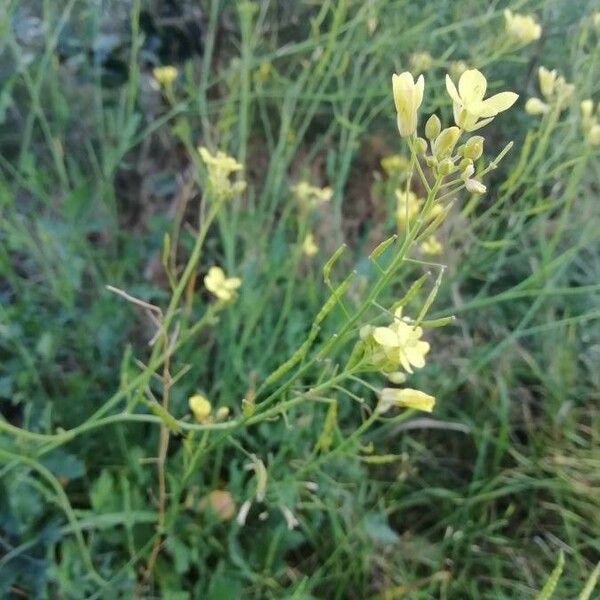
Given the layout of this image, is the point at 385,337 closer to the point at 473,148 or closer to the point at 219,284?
the point at 473,148

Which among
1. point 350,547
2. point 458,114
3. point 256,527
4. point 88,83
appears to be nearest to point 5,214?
point 88,83

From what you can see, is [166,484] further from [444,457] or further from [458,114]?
[458,114]

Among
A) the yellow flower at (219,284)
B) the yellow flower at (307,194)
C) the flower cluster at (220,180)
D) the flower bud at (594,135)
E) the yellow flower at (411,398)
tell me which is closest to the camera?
the yellow flower at (411,398)

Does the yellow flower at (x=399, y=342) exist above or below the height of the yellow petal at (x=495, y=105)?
below

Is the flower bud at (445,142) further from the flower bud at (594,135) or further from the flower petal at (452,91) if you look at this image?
the flower bud at (594,135)

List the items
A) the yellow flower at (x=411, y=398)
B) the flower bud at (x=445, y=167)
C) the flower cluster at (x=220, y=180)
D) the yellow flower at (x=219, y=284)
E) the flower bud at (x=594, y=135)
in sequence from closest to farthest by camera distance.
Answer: the flower bud at (x=445, y=167) < the yellow flower at (x=411, y=398) < the flower cluster at (x=220, y=180) < the yellow flower at (x=219, y=284) < the flower bud at (x=594, y=135)

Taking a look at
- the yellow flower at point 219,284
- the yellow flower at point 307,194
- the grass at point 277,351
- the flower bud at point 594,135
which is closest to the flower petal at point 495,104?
the grass at point 277,351

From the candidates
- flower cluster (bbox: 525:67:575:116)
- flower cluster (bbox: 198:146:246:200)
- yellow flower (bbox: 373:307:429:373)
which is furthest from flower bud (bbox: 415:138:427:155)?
flower cluster (bbox: 525:67:575:116)
